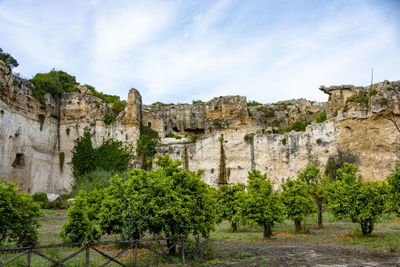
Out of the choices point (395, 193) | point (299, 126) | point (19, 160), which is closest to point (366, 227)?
point (395, 193)

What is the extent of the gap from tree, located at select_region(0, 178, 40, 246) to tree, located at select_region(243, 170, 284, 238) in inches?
351

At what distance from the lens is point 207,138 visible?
34.9m

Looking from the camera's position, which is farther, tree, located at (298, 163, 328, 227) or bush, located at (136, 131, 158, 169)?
bush, located at (136, 131, 158, 169)

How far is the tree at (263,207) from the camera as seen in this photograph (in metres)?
14.8

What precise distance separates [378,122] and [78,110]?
31.0 meters

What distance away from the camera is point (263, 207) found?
14820 millimetres

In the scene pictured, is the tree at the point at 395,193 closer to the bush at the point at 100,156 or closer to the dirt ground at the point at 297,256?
the dirt ground at the point at 297,256

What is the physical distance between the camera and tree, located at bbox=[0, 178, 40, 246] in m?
9.37

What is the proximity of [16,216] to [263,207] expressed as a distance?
9812 millimetres

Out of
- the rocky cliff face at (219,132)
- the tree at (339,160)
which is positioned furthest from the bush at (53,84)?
the tree at (339,160)

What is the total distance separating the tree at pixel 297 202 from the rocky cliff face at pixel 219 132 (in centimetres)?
1251

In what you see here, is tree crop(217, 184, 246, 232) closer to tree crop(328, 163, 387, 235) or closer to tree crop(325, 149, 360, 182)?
tree crop(328, 163, 387, 235)

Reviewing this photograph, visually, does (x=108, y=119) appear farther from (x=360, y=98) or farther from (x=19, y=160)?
(x=360, y=98)

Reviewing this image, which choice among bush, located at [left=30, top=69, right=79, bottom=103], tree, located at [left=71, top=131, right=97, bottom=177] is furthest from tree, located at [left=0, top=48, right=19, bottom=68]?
tree, located at [left=71, top=131, right=97, bottom=177]
